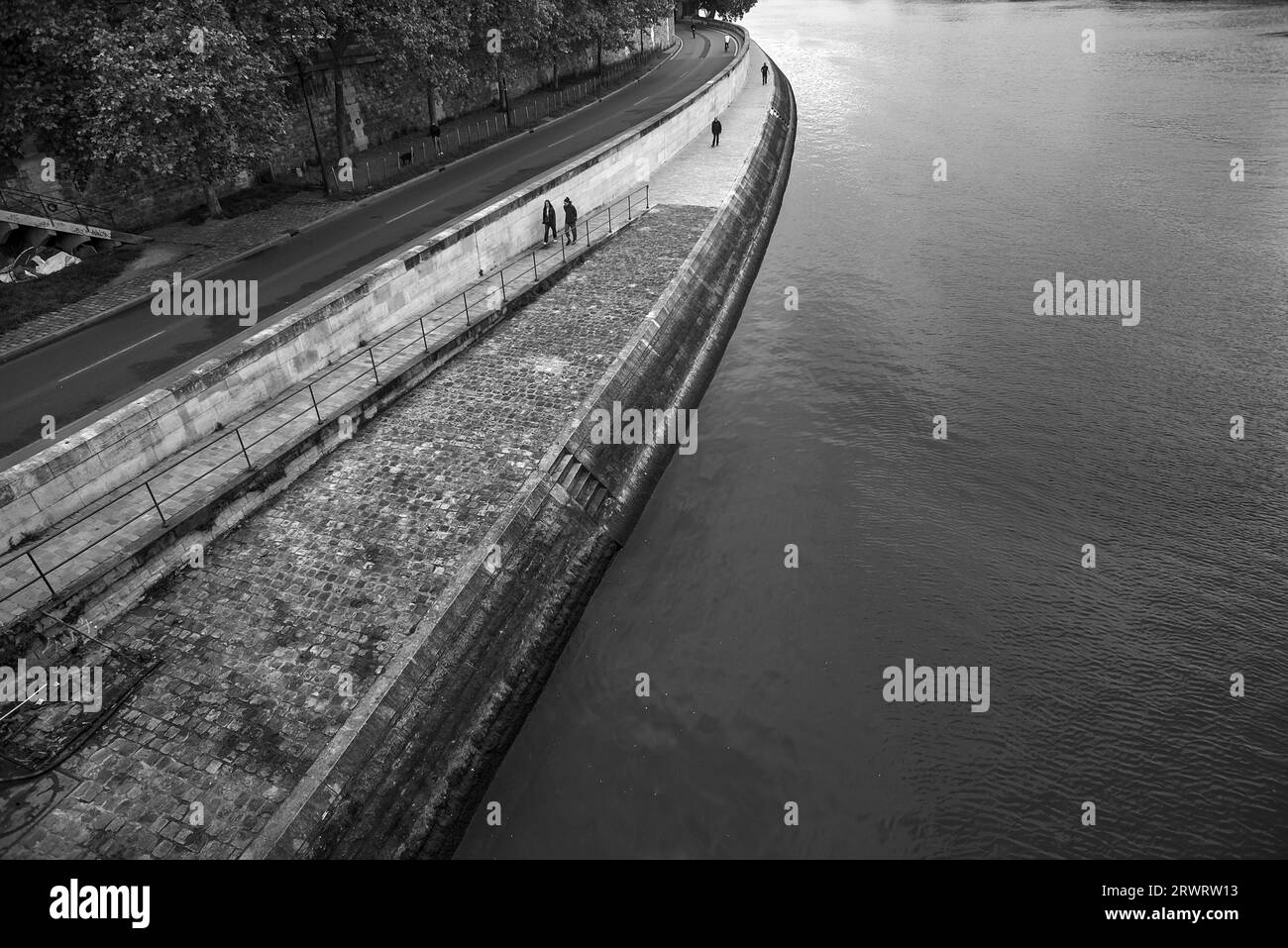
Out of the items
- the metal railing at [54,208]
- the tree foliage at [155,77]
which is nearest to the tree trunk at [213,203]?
the tree foliage at [155,77]

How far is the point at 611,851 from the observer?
11.9m

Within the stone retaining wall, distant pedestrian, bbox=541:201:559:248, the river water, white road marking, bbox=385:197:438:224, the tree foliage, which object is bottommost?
the river water

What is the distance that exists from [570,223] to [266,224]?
1072cm

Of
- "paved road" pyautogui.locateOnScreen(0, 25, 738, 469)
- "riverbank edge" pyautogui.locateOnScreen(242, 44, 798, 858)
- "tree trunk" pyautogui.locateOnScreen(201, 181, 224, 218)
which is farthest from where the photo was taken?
"tree trunk" pyautogui.locateOnScreen(201, 181, 224, 218)

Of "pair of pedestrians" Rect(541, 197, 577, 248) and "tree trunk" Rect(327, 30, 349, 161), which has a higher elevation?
"tree trunk" Rect(327, 30, 349, 161)

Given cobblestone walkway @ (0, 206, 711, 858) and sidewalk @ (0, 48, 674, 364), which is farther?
sidewalk @ (0, 48, 674, 364)

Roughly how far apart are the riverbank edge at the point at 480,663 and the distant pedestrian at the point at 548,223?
6.62 metres

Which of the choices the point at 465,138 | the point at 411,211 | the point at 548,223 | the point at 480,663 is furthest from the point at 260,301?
the point at 465,138

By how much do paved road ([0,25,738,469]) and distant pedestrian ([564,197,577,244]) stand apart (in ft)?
11.6

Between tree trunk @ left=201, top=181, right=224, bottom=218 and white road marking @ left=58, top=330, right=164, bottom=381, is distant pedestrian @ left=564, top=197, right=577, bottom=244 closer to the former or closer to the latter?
tree trunk @ left=201, top=181, right=224, bottom=218

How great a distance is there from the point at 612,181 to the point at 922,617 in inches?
925

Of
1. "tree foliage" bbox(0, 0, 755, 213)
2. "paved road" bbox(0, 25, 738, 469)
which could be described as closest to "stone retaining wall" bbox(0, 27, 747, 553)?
"paved road" bbox(0, 25, 738, 469)

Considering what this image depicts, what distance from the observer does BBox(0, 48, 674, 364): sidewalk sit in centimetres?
2125
